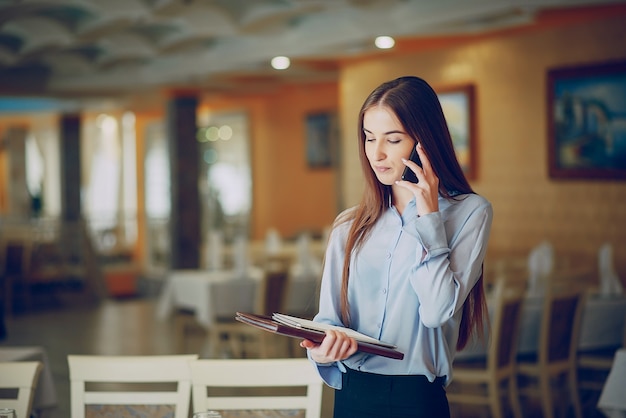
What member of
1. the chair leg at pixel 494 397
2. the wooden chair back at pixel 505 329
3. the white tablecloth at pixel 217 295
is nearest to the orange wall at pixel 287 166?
the white tablecloth at pixel 217 295

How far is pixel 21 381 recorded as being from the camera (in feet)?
9.16

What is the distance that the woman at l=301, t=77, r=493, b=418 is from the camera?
6.17 ft

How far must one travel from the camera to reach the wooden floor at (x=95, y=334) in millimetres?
8508

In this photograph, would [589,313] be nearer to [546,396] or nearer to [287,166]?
[546,396]

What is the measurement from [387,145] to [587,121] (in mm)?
6217

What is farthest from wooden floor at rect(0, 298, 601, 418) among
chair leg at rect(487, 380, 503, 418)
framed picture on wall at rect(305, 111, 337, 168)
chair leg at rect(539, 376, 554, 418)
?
framed picture on wall at rect(305, 111, 337, 168)

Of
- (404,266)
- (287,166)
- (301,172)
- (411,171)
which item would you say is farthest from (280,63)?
(404,266)

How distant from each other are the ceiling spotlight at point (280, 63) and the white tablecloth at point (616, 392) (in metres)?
6.39

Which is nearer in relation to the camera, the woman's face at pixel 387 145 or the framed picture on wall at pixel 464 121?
the woman's face at pixel 387 145

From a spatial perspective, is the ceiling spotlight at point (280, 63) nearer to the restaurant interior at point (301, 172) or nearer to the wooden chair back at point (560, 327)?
the restaurant interior at point (301, 172)

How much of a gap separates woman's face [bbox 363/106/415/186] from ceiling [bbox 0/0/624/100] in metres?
4.80

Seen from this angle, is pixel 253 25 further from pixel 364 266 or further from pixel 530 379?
pixel 364 266

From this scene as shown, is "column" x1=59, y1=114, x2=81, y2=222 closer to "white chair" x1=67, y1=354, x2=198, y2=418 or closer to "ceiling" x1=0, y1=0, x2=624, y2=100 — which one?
"ceiling" x1=0, y1=0, x2=624, y2=100

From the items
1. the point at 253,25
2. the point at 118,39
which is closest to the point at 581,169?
the point at 253,25
